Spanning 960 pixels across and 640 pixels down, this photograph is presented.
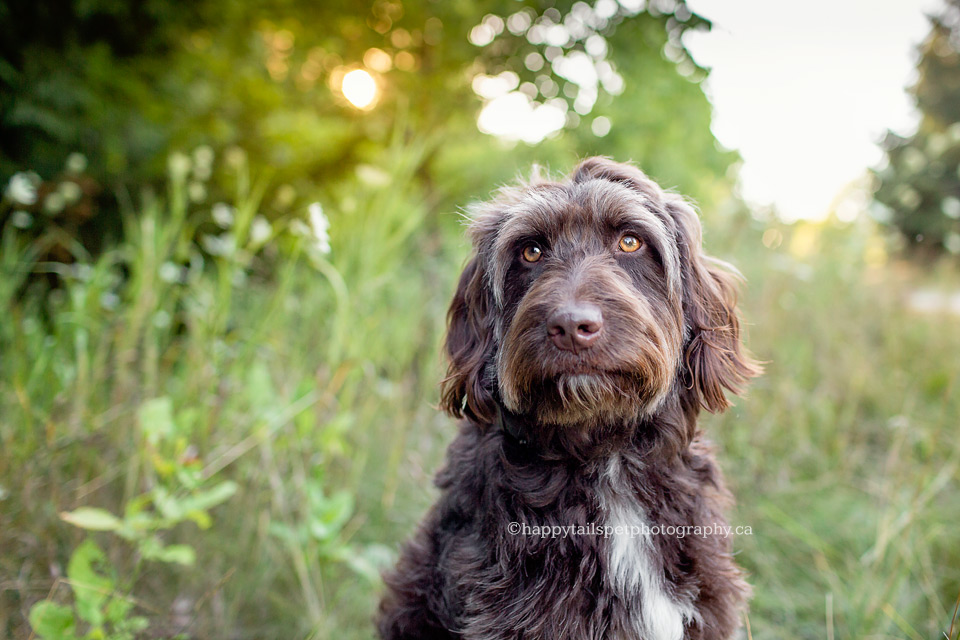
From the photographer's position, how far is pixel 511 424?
1963 mm

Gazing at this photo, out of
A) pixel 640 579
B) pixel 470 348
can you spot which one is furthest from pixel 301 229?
pixel 640 579

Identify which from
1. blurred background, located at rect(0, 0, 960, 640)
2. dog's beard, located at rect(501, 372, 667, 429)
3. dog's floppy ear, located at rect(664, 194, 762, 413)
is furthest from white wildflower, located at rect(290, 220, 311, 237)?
dog's floppy ear, located at rect(664, 194, 762, 413)

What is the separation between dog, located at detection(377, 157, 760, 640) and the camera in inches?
68.5

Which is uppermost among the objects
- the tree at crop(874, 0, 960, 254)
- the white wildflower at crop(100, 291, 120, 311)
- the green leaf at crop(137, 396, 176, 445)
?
the tree at crop(874, 0, 960, 254)

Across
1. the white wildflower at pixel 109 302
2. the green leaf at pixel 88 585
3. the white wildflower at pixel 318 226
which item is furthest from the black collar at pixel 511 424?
the white wildflower at pixel 109 302

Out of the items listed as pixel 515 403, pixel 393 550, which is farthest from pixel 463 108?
pixel 515 403

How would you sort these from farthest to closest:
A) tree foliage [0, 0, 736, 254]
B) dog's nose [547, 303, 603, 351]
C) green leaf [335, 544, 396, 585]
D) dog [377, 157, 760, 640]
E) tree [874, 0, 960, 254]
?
tree [874, 0, 960, 254], tree foliage [0, 0, 736, 254], green leaf [335, 544, 396, 585], dog [377, 157, 760, 640], dog's nose [547, 303, 603, 351]

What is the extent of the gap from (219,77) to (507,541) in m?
4.73

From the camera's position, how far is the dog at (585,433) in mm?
1739

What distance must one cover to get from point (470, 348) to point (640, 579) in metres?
0.89

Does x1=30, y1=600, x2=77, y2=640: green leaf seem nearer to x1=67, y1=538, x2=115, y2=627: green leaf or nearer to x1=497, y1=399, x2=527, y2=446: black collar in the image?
x1=67, y1=538, x2=115, y2=627: green leaf

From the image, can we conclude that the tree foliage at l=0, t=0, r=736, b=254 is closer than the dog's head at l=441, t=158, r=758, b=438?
No

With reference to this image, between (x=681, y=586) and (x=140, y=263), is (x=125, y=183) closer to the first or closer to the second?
(x=140, y=263)

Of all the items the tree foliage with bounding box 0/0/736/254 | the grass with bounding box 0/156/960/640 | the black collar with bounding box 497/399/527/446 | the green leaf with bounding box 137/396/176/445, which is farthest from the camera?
the tree foliage with bounding box 0/0/736/254
